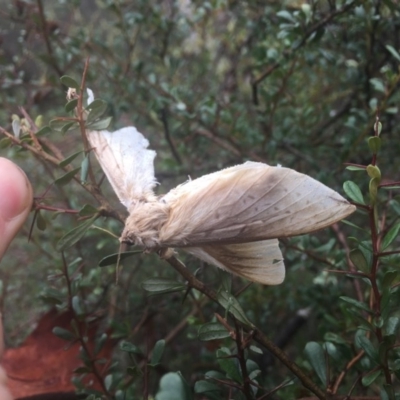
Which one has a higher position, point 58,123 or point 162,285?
point 58,123

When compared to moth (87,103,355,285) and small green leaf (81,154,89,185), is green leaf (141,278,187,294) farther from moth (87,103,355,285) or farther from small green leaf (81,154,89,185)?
small green leaf (81,154,89,185)

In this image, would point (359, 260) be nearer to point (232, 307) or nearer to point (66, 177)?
point (232, 307)

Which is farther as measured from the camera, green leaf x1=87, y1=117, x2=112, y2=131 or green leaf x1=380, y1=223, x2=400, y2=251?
green leaf x1=87, y1=117, x2=112, y2=131

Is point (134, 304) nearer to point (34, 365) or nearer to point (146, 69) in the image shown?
point (34, 365)

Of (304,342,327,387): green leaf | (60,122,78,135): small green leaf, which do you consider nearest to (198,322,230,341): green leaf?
(304,342,327,387): green leaf

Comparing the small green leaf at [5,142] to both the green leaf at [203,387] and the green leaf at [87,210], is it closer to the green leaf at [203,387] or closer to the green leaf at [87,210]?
the green leaf at [87,210]

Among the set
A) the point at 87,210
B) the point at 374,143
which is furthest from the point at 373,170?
the point at 87,210

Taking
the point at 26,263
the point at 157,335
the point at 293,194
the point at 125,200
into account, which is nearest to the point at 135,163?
the point at 125,200
